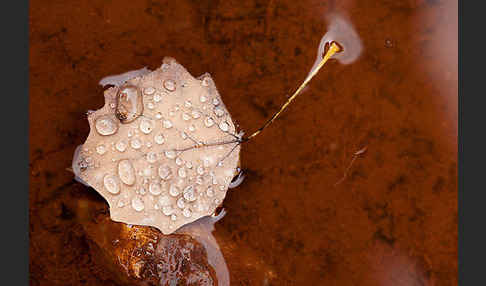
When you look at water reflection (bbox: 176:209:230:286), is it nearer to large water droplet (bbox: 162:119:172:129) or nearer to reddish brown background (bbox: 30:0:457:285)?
reddish brown background (bbox: 30:0:457:285)

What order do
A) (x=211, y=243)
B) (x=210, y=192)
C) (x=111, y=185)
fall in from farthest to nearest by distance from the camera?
1. (x=211, y=243)
2. (x=210, y=192)
3. (x=111, y=185)

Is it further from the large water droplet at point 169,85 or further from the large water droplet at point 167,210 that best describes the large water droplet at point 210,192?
the large water droplet at point 169,85

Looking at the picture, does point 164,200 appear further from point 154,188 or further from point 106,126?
point 106,126

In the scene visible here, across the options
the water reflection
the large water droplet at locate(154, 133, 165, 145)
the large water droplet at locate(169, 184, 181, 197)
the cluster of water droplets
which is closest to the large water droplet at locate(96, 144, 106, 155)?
the cluster of water droplets

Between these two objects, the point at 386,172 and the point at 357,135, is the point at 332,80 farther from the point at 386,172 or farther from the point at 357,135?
the point at 386,172

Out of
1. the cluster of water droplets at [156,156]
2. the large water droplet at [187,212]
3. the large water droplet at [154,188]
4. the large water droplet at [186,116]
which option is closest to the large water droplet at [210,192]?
the cluster of water droplets at [156,156]

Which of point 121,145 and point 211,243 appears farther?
point 211,243

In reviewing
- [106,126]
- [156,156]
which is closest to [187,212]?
[156,156]
